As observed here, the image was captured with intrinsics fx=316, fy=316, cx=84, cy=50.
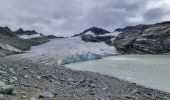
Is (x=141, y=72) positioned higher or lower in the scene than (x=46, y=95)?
lower

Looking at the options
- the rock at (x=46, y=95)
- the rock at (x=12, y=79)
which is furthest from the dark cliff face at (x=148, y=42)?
the rock at (x=46, y=95)

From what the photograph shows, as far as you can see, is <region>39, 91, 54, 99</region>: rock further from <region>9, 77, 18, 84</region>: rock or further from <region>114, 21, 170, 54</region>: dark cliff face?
<region>114, 21, 170, 54</region>: dark cliff face

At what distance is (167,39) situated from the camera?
11969 cm

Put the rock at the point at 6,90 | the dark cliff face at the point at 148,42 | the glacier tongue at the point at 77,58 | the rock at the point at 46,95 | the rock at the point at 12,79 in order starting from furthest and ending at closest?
the dark cliff face at the point at 148,42 < the glacier tongue at the point at 77,58 < the rock at the point at 12,79 < the rock at the point at 46,95 < the rock at the point at 6,90

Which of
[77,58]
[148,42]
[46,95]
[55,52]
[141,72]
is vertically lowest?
[141,72]

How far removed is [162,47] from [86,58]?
4112 cm

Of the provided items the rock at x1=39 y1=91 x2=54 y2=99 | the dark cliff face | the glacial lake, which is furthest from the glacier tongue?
the rock at x1=39 y1=91 x2=54 y2=99

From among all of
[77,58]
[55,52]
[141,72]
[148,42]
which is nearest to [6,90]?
[141,72]

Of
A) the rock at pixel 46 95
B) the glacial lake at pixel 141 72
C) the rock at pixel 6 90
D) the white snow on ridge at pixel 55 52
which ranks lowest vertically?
the glacial lake at pixel 141 72

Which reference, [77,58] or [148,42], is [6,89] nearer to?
[77,58]

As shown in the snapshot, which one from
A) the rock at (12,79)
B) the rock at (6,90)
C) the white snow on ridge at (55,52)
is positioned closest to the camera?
the rock at (6,90)

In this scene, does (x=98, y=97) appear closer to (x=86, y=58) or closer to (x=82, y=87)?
(x=82, y=87)

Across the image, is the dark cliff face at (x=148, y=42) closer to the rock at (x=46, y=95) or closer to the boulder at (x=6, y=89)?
the rock at (x=46, y=95)

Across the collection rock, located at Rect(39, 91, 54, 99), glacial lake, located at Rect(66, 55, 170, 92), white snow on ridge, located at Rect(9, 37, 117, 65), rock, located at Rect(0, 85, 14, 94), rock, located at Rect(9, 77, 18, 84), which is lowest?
glacial lake, located at Rect(66, 55, 170, 92)
